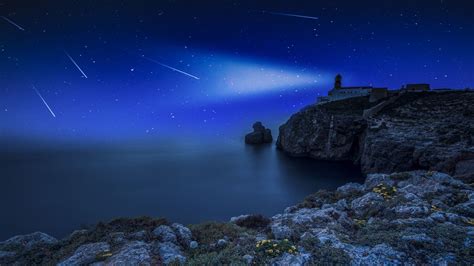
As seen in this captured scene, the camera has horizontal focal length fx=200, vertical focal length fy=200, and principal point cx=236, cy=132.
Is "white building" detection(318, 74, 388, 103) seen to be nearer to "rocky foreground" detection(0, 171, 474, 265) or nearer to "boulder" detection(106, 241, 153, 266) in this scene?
"rocky foreground" detection(0, 171, 474, 265)

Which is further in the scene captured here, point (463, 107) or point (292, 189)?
point (463, 107)

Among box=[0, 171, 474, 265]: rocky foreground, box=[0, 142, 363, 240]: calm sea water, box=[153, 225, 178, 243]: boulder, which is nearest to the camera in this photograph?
box=[0, 171, 474, 265]: rocky foreground

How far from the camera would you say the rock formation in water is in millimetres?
83375

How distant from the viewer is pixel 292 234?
7.30 metres

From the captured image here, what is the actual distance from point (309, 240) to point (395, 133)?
35873 mm

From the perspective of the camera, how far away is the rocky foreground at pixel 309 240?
213 inches

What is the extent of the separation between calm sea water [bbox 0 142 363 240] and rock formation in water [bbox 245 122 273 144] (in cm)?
3587

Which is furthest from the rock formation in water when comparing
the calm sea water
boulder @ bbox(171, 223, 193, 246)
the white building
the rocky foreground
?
boulder @ bbox(171, 223, 193, 246)

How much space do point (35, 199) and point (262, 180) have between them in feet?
103

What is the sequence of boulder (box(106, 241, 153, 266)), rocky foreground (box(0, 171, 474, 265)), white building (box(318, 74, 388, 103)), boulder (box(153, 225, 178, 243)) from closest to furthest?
rocky foreground (box(0, 171, 474, 265))
boulder (box(106, 241, 153, 266))
boulder (box(153, 225, 178, 243))
white building (box(318, 74, 388, 103))

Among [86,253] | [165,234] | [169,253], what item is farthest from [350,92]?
[86,253]

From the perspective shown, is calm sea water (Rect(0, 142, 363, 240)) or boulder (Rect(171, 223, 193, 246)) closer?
boulder (Rect(171, 223, 193, 246))

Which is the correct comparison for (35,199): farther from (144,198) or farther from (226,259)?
(226,259)

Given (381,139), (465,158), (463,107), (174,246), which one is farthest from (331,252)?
(463,107)
